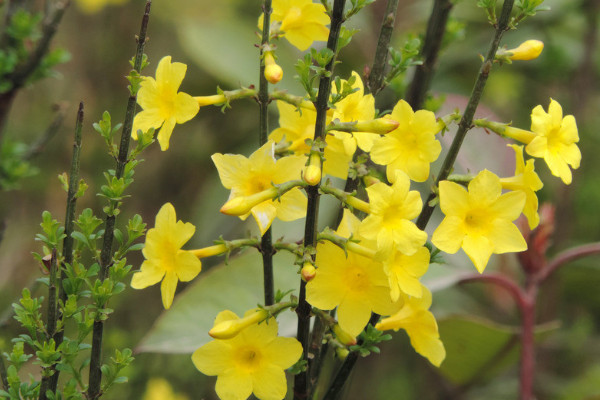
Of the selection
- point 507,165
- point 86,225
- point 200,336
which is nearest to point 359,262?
point 86,225

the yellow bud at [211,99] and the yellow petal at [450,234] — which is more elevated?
the yellow bud at [211,99]

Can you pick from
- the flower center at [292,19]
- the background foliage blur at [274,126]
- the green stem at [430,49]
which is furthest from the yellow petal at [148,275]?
the background foliage blur at [274,126]

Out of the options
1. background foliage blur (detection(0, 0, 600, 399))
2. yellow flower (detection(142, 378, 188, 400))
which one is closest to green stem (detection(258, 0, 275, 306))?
background foliage blur (detection(0, 0, 600, 399))

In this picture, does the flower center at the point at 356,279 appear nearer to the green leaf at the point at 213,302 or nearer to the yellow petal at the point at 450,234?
the yellow petal at the point at 450,234

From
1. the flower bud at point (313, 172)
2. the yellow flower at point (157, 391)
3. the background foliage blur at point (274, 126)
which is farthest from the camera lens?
the background foliage blur at point (274, 126)

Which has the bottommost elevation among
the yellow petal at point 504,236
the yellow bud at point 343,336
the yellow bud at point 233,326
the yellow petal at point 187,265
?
the yellow bud at point 343,336

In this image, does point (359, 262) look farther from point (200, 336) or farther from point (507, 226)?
point (200, 336)

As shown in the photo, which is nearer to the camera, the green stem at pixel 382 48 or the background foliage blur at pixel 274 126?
the green stem at pixel 382 48
